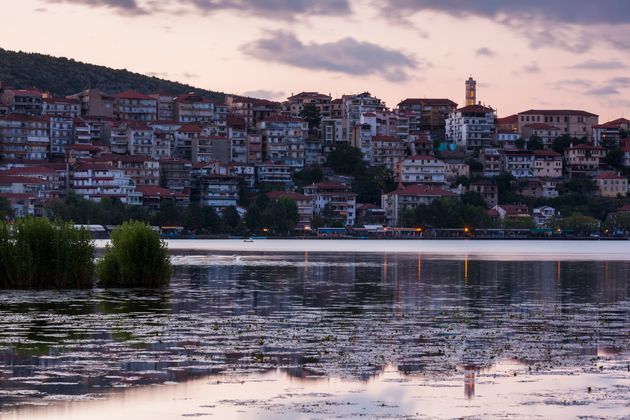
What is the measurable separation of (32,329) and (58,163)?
173073 millimetres

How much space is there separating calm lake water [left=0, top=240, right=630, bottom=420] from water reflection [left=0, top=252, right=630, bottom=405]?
5cm

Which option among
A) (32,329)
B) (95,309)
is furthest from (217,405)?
(95,309)

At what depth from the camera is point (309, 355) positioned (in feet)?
82.8

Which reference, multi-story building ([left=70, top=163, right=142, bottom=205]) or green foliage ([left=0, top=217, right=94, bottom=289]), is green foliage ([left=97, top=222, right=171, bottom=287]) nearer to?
green foliage ([left=0, top=217, right=94, bottom=289])

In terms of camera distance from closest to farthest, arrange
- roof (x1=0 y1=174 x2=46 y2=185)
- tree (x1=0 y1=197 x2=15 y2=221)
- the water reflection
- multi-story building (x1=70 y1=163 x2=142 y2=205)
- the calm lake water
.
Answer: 1. the calm lake water
2. the water reflection
3. tree (x1=0 y1=197 x2=15 y2=221)
4. roof (x1=0 y1=174 x2=46 y2=185)
5. multi-story building (x1=70 y1=163 x2=142 y2=205)

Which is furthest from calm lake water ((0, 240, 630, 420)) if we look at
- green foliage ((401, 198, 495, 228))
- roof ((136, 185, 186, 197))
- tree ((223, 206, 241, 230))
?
green foliage ((401, 198, 495, 228))

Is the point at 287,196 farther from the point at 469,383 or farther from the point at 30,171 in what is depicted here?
the point at 469,383

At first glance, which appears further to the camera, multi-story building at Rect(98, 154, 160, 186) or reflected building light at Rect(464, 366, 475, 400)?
multi-story building at Rect(98, 154, 160, 186)

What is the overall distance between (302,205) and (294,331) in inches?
6559

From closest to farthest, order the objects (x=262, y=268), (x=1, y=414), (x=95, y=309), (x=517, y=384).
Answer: (x=1, y=414) → (x=517, y=384) → (x=95, y=309) → (x=262, y=268)

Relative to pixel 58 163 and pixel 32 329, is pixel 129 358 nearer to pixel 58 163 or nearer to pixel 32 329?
pixel 32 329

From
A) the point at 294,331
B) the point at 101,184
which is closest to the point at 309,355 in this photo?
the point at 294,331

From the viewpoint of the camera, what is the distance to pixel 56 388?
20500 millimetres

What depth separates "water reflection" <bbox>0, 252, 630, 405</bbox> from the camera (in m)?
23.1
